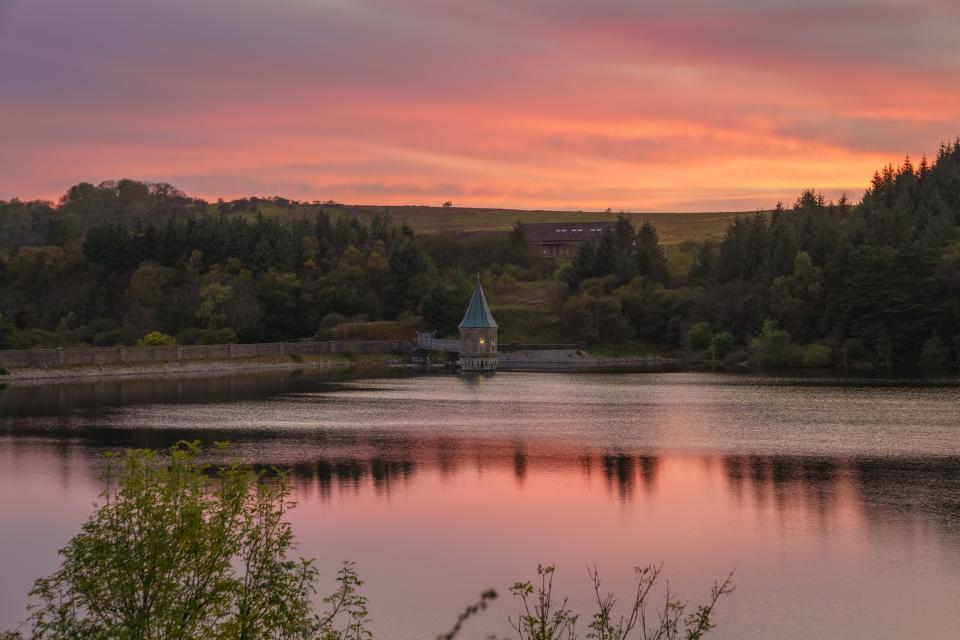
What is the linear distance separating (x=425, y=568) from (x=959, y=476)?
18.9 meters

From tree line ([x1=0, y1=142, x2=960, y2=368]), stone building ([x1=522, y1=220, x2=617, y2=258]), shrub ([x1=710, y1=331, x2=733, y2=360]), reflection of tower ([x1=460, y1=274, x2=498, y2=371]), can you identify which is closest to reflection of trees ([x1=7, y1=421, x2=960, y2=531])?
tree line ([x1=0, y1=142, x2=960, y2=368])

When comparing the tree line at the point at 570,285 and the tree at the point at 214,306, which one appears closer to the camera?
the tree line at the point at 570,285

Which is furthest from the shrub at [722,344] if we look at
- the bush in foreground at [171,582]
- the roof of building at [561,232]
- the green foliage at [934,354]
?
the bush in foreground at [171,582]

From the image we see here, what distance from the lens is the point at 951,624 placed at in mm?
20281

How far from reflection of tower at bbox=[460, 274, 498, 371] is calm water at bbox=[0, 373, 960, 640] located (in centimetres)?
3427

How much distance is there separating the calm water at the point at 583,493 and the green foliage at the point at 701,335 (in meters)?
41.5

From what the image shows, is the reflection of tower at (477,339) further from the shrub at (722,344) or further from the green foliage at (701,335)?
the shrub at (722,344)

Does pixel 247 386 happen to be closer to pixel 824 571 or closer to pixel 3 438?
pixel 3 438

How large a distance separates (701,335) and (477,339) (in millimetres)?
21707

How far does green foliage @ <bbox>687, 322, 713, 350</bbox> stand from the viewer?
105m

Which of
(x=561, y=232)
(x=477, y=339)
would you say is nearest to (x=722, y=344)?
(x=477, y=339)

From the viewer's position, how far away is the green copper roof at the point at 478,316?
97750 millimetres

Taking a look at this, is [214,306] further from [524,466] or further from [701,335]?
[524,466]

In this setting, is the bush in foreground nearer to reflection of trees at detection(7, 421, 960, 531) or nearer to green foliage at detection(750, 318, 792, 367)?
reflection of trees at detection(7, 421, 960, 531)
